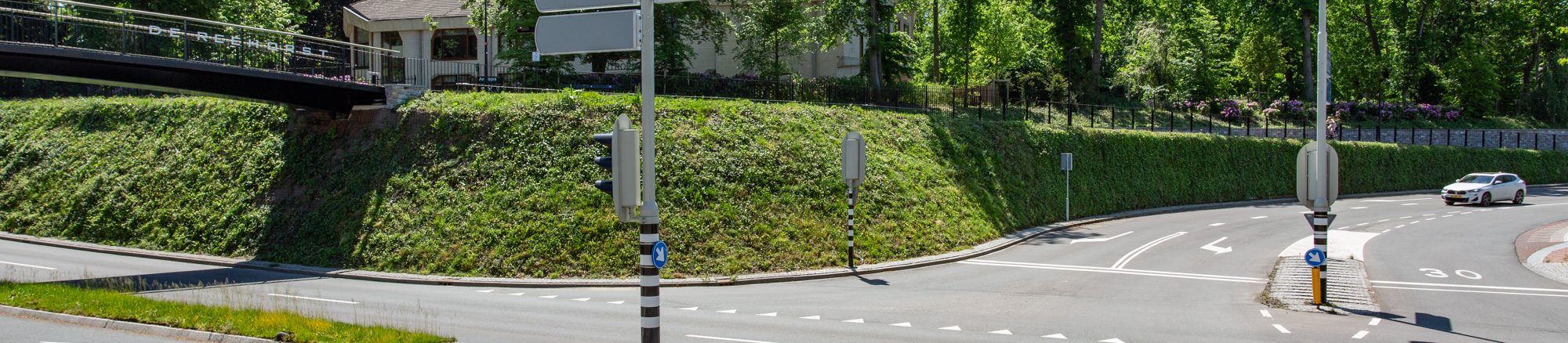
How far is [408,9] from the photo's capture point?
42.7 metres

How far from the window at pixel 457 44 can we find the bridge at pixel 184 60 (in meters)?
19.2

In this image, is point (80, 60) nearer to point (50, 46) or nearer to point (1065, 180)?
point (50, 46)

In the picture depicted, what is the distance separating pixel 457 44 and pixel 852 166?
29.5 meters

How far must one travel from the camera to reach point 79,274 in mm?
16359

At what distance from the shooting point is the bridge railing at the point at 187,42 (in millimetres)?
16609

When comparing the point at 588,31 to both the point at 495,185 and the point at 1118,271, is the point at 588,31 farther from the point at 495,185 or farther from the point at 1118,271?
the point at 1118,271

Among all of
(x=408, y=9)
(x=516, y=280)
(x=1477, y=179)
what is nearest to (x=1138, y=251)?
(x=516, y=280)

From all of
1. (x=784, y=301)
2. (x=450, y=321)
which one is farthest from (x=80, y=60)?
(x=784, y=301)

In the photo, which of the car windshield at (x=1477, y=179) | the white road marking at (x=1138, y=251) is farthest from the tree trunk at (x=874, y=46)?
the car windshield at (x=1477, y=179)

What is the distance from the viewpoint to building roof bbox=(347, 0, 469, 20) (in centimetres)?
4119

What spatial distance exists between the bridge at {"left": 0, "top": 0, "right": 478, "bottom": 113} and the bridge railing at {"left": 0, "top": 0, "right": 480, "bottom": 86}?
25mm

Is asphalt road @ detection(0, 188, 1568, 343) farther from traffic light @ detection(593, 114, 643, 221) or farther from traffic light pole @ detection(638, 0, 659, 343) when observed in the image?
traffic light @ detection(593, 114, 643, 221)

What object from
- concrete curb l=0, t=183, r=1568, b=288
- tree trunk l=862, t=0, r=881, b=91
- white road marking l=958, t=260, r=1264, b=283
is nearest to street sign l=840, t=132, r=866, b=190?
concrete curb l=0, t=183, r=1568, b=288

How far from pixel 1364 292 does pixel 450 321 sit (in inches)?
576
